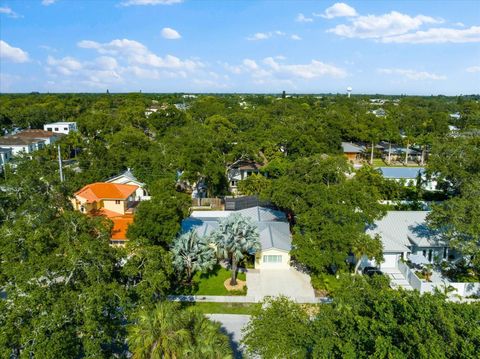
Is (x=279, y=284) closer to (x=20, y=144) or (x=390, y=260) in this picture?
(x=390, y=260)

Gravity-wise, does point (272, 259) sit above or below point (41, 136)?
below

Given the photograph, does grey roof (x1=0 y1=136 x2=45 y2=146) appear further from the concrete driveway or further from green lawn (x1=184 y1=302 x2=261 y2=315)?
green lawn (x1=184 y1=302 x2=261 y2=315)

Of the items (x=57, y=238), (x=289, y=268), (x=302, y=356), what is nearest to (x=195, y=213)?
(x=289, y=268)

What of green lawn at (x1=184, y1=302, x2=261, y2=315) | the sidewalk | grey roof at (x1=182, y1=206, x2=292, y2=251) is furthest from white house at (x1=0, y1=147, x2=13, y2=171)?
green lawn at (x1=184, y1=302, x2=261, y2=315)

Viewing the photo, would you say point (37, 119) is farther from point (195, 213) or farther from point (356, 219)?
point (356, 219)

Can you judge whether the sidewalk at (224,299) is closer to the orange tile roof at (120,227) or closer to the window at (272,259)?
the window at (272,259)

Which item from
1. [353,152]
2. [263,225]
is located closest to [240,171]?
[263,225]

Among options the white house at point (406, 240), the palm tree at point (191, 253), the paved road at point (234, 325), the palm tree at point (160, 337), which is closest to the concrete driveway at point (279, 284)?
A: the paved road at point (234, 325)
